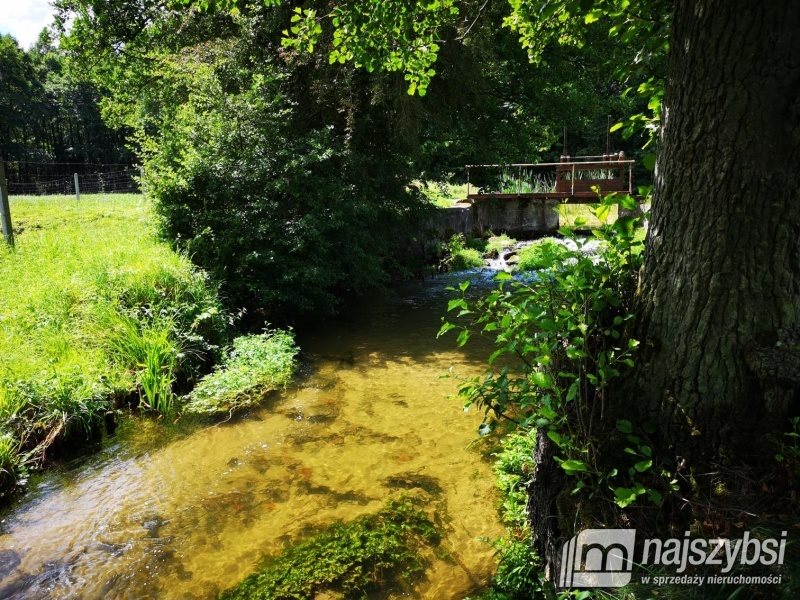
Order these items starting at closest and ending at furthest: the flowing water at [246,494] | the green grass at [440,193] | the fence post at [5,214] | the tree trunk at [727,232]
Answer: the tree trunk at [727,232] → the flowing water at [246,494] → the fence post at [5,214] → the green grass at [440,193]

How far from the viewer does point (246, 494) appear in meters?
4.07

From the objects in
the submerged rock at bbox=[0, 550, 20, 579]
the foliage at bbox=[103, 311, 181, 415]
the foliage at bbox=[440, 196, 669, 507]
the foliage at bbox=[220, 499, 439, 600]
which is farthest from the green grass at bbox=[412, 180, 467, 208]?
the submerged rock at bbox=[0, 550, 20, 579]

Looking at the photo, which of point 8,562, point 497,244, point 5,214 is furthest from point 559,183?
point 8,562

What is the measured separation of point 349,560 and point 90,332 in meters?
4.17

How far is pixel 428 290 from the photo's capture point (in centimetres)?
1139

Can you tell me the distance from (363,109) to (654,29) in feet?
23.5

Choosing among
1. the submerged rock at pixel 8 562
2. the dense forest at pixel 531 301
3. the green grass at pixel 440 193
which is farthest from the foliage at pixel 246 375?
the green grass at pixel 440 193

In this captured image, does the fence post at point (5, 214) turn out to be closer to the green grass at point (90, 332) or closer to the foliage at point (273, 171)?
the green grass at point (90, 332)

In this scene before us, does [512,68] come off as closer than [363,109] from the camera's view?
No

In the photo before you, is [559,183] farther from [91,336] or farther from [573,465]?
[573,465]

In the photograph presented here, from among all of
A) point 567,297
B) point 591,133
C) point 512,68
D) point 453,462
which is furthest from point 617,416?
point 591,133

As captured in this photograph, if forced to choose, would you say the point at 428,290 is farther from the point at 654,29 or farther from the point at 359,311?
the point at 654,29

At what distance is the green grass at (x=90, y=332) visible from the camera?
4660 mm

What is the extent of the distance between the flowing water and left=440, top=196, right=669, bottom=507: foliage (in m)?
0.56
